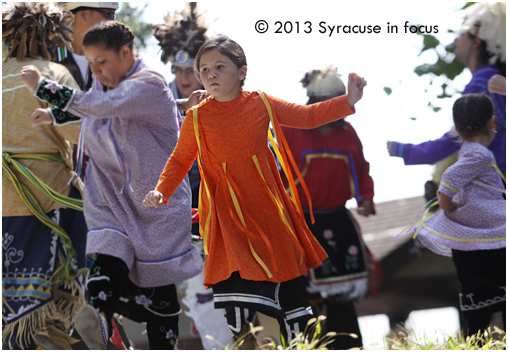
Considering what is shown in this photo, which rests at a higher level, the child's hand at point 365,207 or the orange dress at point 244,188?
the orange dress at point 244,188

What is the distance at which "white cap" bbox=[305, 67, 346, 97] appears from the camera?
248 inches

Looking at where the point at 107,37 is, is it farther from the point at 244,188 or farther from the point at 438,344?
the point at 438,344

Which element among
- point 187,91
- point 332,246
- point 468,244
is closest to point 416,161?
point 468,244

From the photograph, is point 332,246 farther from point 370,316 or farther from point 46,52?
point 370,316

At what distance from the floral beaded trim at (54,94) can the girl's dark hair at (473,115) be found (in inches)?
86.2

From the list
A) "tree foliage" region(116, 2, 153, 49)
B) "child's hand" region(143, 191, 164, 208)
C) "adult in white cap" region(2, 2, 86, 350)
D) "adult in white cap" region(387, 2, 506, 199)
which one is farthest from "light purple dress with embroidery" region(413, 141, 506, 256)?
"tree foliage" region(116, 2, 153, 49)

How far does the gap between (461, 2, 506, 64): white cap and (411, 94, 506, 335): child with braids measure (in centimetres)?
94

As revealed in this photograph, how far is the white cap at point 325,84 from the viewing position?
6301 millimetres

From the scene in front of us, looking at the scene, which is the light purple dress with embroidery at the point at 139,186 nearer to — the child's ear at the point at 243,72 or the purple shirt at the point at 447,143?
the child's ear at the point at 243,72

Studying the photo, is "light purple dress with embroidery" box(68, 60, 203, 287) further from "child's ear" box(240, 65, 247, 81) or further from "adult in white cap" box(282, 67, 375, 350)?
"adult in white cap" box(282, 67, 375, 350)

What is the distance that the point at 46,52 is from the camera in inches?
206

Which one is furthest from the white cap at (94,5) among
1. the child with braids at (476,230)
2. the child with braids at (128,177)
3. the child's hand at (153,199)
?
the child with braids at (476,230)

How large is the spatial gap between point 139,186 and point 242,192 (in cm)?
75

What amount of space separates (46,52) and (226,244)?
196 cm
